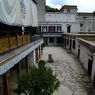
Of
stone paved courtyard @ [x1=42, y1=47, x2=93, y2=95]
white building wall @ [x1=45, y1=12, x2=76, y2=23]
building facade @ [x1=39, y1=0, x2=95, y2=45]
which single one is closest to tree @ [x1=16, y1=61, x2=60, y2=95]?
stone paved courtyard @ [x1=42, y1=47, x2=93, y2=95]

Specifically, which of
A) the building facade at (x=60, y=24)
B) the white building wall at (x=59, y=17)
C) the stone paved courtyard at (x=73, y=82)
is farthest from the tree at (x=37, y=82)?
the white building wall at (x=59, y=17)

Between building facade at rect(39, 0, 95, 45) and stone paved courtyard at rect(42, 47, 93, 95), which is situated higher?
building facade at rect(39, 0, 95, 45)

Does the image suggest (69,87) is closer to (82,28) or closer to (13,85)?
(13,85)

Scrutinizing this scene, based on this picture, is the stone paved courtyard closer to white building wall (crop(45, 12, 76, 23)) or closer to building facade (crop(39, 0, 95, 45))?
building facade (crop(39, 0, 95, 45))

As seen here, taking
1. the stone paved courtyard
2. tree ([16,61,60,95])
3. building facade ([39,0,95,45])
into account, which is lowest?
the stone paved courtyard

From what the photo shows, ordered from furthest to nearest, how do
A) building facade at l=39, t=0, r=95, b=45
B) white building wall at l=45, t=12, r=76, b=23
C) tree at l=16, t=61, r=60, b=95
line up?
white building wall at l=45, t=12, r=76, b=23 → building facade at l=39, t=0, r=95, b=45 → tree at l=16, t=61, r=60, b=95

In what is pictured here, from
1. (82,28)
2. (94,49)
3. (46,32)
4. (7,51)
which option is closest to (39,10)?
(46,32)

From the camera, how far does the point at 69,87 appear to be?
12.6 meters

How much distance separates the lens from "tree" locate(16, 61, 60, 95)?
786 cm

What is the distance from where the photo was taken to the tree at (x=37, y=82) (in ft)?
25.8

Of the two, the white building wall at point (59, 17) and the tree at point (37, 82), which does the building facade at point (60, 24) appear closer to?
the white building wall at point (59, 17)

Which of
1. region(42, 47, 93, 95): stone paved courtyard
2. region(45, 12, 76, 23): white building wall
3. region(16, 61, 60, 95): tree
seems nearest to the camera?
region(16, 61, 60, 95): tree

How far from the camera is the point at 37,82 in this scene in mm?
7844

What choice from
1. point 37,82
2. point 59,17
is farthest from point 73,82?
point 59,17
